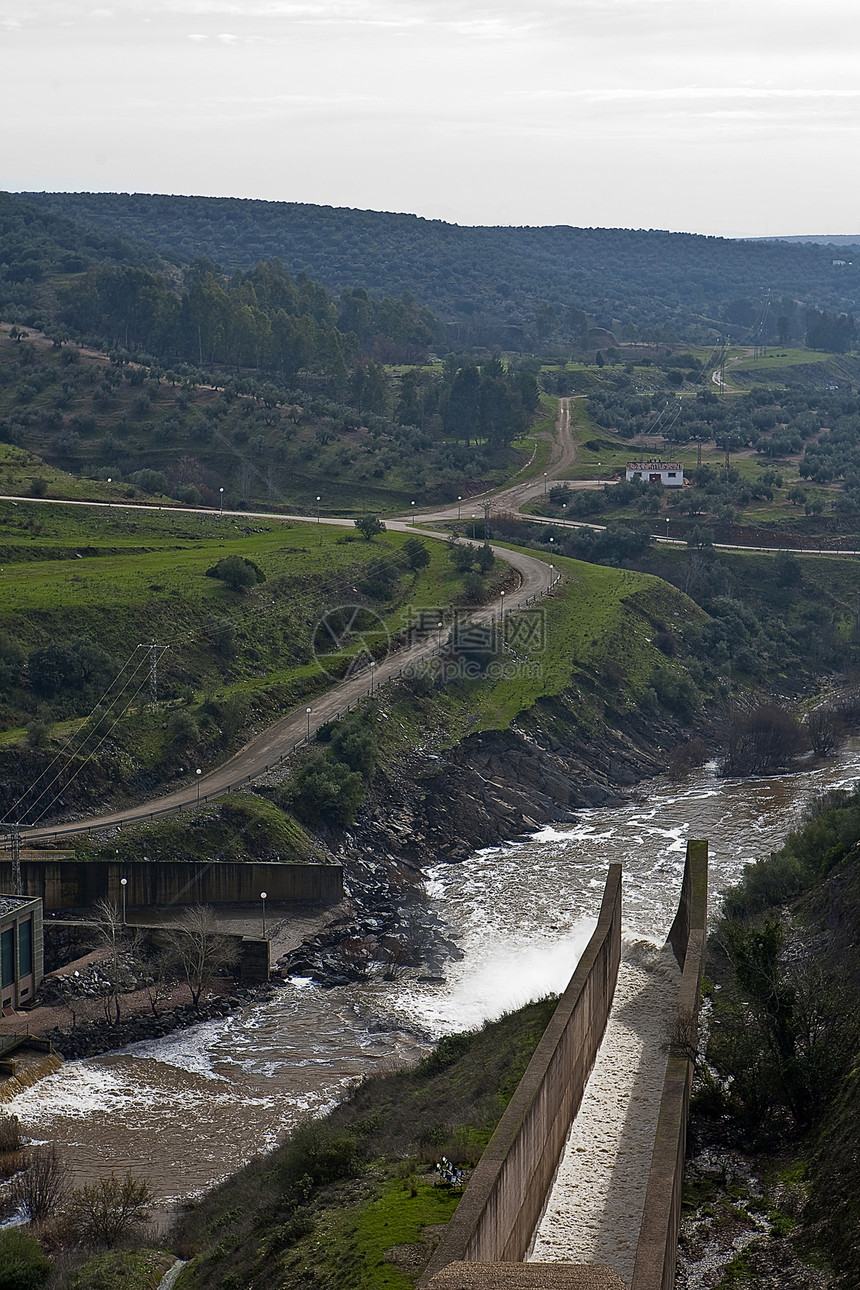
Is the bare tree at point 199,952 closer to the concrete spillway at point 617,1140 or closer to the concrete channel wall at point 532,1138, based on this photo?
the concrete spillway at point 617,1140

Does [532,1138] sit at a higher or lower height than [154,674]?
lower

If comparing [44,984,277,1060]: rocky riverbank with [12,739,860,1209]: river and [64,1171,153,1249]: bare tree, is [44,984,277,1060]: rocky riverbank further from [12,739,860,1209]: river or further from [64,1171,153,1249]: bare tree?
[64,1171,153,1249]: bare tree

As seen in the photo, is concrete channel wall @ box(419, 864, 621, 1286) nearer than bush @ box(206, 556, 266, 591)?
Yes

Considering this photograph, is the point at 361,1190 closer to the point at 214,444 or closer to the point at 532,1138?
the point at 532,1138

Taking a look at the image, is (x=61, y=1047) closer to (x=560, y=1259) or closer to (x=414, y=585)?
(x=560, y=1259)

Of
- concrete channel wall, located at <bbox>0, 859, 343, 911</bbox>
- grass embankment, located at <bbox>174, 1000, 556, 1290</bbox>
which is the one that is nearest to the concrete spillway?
grass embankment, located at <bbox>174, 1000, 556, 1290</bbox>

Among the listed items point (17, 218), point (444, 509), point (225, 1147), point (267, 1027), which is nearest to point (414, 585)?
point (444, 509)

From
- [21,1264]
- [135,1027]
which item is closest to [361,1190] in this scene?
[21,1264]
